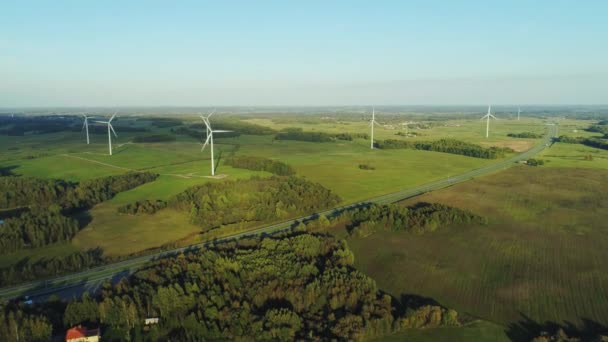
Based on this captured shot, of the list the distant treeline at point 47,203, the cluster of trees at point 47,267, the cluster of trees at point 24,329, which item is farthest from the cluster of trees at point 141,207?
the cluster of trees at point 24,329

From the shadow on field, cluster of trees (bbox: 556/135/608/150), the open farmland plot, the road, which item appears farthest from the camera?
cluster of trees (bbox: 556/135/608/150)

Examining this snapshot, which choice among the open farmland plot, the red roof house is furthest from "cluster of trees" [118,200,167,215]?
the red roof house

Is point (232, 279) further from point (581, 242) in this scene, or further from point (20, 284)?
point (581, 242)

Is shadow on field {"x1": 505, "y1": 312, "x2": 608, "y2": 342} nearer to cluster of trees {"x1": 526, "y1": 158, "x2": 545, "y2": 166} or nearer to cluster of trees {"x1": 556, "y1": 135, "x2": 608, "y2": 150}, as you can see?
cluster of trees {"x1": 526, "y1": 158, "x2": 545, "y2": 166}

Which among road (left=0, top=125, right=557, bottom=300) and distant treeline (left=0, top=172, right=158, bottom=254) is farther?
distant treeline (left=0, top=172, right=158, bottom=254)

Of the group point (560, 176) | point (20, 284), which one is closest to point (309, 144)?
point (560, 176)

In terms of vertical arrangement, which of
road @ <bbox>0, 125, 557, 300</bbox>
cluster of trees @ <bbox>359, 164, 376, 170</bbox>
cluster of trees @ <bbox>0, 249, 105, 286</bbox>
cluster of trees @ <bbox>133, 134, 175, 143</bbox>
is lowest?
road @ <bbox>0, 125, 557, 300</bbox>

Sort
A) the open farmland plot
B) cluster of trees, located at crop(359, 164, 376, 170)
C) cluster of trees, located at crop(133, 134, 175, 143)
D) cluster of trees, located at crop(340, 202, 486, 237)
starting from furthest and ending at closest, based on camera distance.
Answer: cluster of trees, located at crop(133, 134, 175, 143) < cluster of trees, located at crop(359, 164, 376, 170) < cluster of trees, located at crop(340, 202, 486, 237) < the open farmland plot
